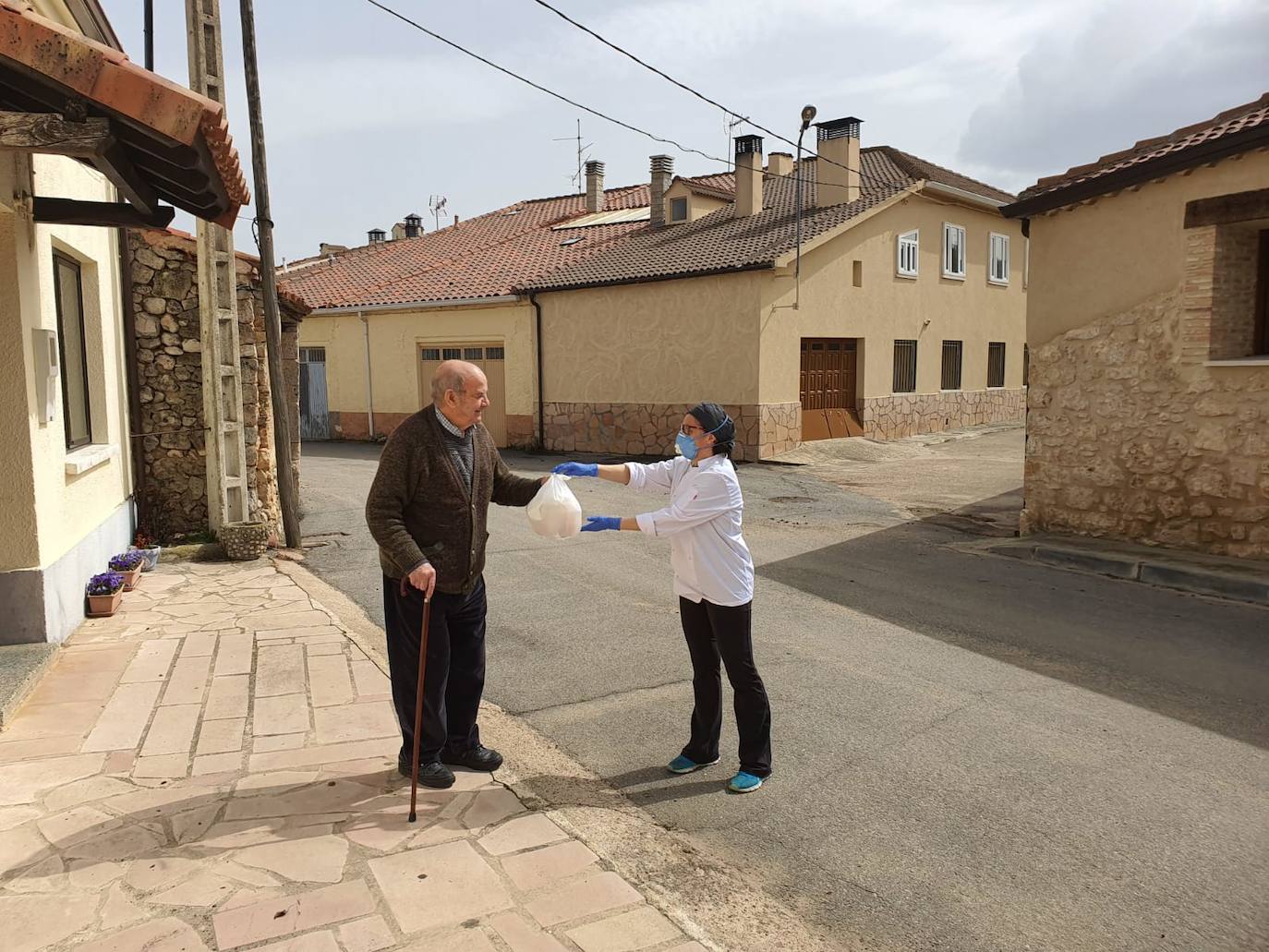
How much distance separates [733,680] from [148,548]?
6.71 meters

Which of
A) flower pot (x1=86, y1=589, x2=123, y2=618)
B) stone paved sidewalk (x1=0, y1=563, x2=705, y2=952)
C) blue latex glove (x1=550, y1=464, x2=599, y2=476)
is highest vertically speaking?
blue latex glove (x1=550, y1=464, x2=599, y2=476)

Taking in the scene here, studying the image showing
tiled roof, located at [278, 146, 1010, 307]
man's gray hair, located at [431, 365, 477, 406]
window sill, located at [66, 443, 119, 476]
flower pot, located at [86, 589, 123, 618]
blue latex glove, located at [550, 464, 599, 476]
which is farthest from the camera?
tiled roof, located at [278, 146, 1010, 307]

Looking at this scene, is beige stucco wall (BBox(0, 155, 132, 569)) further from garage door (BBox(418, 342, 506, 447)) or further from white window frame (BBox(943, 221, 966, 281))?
white window frame (BBox(943, 221, 966, 281))

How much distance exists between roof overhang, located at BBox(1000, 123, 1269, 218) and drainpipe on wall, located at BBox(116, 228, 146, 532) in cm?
897

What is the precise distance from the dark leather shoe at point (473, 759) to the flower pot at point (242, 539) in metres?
5.55

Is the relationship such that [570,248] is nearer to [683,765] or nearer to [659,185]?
[659,185]

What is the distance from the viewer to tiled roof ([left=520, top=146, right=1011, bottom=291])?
18.8m

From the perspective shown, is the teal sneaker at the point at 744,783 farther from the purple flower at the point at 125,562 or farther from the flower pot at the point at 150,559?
the flower pot at the point at 150,559

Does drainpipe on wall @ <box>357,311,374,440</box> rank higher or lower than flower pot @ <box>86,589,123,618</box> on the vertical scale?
higher

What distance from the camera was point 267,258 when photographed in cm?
923

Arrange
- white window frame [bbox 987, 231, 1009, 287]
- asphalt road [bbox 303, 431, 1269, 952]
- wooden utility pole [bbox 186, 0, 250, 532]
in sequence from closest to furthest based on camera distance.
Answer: asphalt road [bbox 303, 431, 1269, 952]
wooden utility pole [bbox 186, 0, 250, 532]
white window frame [bbox 987, 231, 1009, 287]

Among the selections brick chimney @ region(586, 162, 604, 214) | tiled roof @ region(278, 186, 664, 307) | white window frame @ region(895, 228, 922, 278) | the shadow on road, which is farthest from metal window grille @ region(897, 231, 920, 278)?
the shadow on road

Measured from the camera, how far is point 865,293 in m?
20.3

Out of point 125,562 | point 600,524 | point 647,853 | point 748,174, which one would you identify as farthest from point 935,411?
point 647,853
